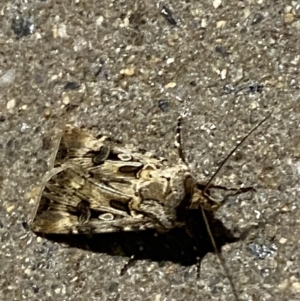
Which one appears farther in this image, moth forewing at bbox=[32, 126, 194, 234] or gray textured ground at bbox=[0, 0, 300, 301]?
gray textured ground at bbox=[0, 0, 300, 301]

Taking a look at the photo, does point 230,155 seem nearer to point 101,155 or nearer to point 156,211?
point 156,211

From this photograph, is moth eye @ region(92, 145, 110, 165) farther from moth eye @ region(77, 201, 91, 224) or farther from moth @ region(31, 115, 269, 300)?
moth eye @ region(77, 201, 91, 224)

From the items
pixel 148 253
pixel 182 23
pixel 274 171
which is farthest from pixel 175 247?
pixel 182 23

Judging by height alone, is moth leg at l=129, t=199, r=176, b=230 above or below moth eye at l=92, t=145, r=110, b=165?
below

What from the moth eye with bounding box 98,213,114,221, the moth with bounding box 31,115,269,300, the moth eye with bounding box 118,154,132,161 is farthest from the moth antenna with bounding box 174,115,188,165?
the moth eye with bounding box 98,213,114,221

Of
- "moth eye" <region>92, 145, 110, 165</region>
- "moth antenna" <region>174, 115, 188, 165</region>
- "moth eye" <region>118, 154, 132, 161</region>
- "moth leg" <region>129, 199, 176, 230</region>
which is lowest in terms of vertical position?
"moth leg" <region>129, 199, 176, 230</region>

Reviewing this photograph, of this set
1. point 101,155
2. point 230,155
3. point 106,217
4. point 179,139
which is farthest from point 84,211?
point 230,155

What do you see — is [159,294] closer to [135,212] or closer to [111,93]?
[135,212]

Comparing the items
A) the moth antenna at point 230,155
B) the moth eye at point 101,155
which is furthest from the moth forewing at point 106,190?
the moth antenna at point 230,155
